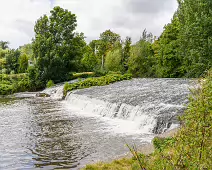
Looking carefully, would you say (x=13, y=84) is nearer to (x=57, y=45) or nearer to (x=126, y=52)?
(x=57, y=45)

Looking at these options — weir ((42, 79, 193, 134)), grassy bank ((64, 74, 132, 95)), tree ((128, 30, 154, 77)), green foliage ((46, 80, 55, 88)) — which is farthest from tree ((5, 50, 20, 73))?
weir ((42, 79, 193, 134))

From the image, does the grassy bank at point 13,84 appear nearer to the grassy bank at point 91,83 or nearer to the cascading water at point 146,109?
the grassy bank at point 91,83

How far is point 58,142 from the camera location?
8.83m

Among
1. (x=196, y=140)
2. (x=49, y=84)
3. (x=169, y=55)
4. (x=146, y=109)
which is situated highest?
(x=169, y=55)

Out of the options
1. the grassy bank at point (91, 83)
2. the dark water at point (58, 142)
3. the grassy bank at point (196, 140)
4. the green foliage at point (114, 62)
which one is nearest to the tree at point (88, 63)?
the green foliage at point (114, 62)

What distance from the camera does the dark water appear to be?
22.6 feet

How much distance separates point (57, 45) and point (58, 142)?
96.2ft

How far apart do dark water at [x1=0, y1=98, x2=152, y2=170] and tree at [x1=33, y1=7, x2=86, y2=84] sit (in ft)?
73.2

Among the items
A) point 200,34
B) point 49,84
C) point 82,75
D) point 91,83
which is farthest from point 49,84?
point 200,34

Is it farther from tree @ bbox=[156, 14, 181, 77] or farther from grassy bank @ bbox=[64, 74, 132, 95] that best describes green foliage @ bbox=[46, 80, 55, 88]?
tree @ bbox=[156, 14, 181, 77]

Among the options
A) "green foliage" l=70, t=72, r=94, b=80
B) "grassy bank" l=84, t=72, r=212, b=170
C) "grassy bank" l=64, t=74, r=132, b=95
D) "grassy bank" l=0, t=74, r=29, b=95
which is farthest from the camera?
"green foliage" l=70, t=72, r=94, b=80

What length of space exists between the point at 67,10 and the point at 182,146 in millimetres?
36684

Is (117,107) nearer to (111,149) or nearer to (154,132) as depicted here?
(154,132)

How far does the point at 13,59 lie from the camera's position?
4797 cm
